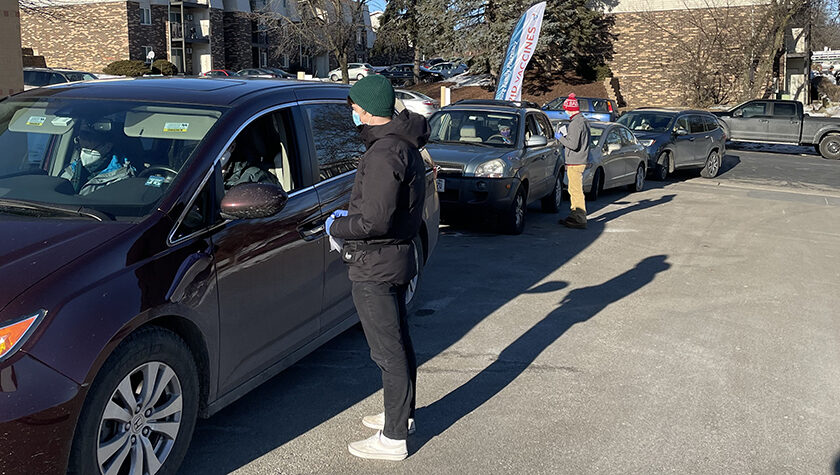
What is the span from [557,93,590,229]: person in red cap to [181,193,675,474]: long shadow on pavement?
671 mm

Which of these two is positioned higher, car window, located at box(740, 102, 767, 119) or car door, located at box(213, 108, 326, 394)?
car window, located at box(740, 102, 767, 119)

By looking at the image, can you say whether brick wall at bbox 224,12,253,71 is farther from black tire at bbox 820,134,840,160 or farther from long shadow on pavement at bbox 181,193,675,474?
long shadow on pavement at bbox 181,193,675,474

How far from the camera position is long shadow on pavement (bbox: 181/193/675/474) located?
14.4 ft

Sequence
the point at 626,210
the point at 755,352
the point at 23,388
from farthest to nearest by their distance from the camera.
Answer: the point at 626,210, the point at 755,352, the point at 23,388

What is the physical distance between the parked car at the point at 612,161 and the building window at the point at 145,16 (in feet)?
163

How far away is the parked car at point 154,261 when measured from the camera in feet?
9.96

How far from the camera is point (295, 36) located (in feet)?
155

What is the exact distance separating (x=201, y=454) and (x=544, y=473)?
1.76 m

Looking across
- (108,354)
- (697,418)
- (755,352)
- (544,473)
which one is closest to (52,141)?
(108,354)

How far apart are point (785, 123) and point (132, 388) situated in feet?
92.5

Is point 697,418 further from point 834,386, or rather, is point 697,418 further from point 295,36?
point 295,36

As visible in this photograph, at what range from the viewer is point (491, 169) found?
419 inches

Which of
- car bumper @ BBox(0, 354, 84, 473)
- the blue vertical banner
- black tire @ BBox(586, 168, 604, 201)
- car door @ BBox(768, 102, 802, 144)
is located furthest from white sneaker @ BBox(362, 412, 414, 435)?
car door @ BBox(768, 102, 802, 144)

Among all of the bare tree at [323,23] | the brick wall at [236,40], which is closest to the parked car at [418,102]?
the bare tree at [323,23]
